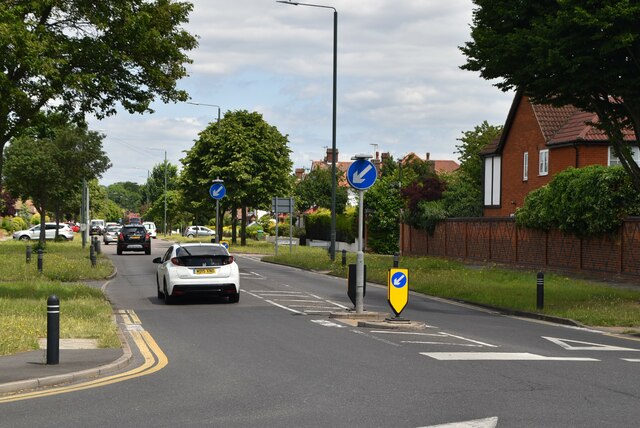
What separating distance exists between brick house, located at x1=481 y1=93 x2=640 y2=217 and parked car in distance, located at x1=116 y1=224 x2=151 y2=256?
19318 mm

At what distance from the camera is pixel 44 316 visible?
15969 mm

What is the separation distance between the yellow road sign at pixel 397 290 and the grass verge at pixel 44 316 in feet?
16.2

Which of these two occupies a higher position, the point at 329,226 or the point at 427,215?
the point at 427,215

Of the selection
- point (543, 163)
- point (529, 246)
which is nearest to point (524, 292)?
point (529, 246)

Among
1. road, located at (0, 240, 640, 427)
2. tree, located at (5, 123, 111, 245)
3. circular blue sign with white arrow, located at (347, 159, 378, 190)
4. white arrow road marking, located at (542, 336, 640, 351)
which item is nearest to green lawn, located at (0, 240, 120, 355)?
road, located at (0, 240, 640, 427)

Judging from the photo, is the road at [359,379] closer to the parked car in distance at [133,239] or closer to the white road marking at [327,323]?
the white road marking at [327,323]

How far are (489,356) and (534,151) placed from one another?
34.4 metres

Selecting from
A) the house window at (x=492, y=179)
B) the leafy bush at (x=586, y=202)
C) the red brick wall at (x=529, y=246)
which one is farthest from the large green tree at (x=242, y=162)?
the leafy bush at (x=586, y=202)

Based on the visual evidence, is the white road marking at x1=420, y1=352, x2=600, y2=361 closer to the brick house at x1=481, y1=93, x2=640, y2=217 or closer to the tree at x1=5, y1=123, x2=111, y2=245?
the brick house at x1=481, y1=93, x2=640, y2=217

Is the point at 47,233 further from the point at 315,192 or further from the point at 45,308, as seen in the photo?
the point at 45,308

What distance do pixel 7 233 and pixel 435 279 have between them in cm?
6591

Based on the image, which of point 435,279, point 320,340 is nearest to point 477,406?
point 320,340

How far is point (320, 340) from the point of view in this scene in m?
13.7

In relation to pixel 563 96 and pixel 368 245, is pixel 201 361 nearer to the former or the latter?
pixel 563 96
